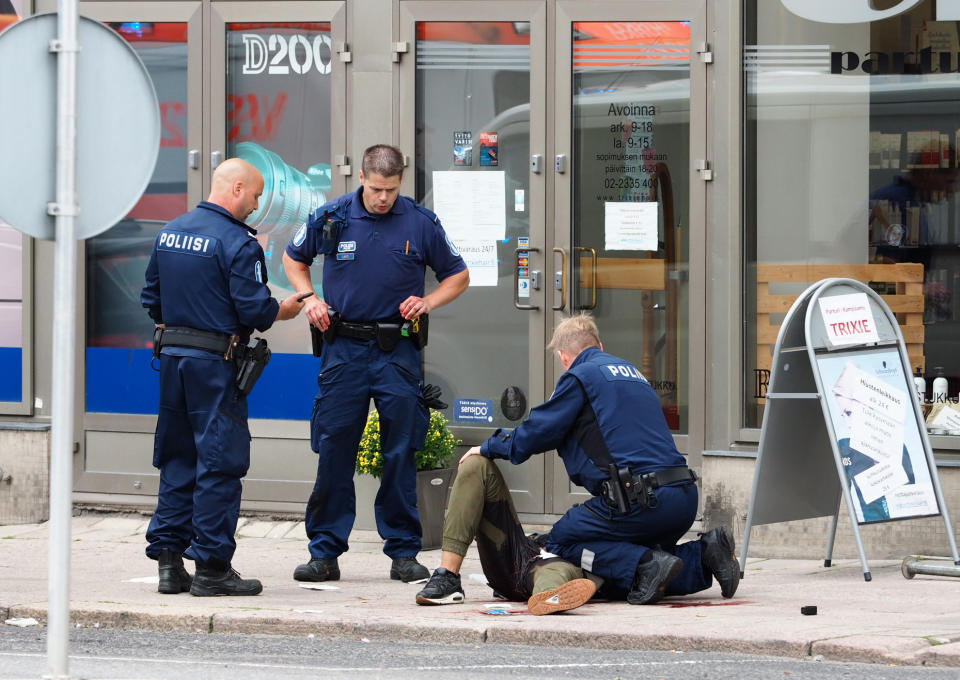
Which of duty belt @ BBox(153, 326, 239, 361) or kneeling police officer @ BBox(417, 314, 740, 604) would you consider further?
duty belt @ BBox(153, 326, 239, 361)

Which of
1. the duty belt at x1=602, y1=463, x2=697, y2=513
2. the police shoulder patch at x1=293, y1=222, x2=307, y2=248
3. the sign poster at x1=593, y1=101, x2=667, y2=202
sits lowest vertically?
the duty belt at x1=602, y1=463, x2=697, y2=513

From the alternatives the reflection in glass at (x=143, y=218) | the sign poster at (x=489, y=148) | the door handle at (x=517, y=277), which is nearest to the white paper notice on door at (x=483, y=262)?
the door handle at (x=517, y=277)

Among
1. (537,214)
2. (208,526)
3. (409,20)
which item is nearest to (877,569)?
(537,214)

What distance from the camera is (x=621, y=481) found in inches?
251

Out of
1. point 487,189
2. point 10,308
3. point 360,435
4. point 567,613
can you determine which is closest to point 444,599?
point 567,613

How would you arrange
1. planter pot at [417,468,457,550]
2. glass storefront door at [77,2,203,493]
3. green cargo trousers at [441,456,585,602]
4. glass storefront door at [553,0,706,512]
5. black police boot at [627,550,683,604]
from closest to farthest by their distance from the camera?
black police boot at [627,550,683,604] < green cargo trousers at [441,456,585,602] < planter pot at [417,468,457,550] < glass storefront door at [553,0,706,512] < glass storefront door at [77,2,203,493]

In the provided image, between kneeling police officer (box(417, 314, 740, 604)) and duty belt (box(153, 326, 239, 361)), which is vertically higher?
duty belt (box(153, 326, 239, 361))

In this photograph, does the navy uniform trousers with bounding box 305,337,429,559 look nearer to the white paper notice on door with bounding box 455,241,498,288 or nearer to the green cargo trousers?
the green cargo trousers

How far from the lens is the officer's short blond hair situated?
669 centimetres

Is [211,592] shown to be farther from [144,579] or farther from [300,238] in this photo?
[300,238]

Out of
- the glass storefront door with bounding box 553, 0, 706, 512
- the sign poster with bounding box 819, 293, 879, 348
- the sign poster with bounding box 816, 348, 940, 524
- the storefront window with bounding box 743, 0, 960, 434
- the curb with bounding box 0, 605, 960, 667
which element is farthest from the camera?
the glass storefront door with bounding box 553, 0, 706, 512

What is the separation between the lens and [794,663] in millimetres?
5562

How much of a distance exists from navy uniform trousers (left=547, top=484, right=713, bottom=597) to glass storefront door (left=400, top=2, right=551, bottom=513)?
2215 millimetres

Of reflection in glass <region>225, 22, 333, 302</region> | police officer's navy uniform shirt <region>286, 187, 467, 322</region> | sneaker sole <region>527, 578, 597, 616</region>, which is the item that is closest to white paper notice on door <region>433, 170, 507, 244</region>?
reflection in glass <region>225, 22, 333, 302</region>
